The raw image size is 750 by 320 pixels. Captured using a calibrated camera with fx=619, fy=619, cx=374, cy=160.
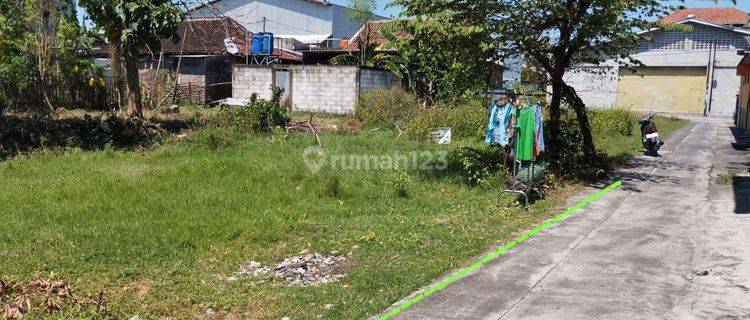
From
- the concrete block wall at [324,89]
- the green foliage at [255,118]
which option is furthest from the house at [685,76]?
the green foliage at [255,118]

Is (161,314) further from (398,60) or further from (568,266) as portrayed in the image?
(398,60)

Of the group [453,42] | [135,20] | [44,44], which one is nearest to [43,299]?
[453,42]

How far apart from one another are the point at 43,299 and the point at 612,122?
18.4m

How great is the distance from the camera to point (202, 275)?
6.16 metres

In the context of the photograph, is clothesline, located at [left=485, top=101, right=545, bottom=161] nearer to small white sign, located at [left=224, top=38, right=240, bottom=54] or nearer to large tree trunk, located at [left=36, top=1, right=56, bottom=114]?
large tree trunk, located at [left=36, top=1, right=56, bottom=114]

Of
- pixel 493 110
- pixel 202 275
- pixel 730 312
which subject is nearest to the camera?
pixel 730 312

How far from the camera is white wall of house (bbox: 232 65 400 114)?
22.7m

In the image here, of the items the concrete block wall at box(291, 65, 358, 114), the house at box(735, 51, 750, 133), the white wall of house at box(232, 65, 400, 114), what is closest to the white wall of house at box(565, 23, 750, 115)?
the house at box(735, 51, 750, 133)

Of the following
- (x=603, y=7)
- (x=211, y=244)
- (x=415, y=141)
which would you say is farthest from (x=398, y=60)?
(x=211, y=244)

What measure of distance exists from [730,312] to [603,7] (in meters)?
5.84

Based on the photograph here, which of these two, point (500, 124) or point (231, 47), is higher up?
point (231, 47)

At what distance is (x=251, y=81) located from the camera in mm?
24359

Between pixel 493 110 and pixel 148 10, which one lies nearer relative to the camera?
pixel 493 110

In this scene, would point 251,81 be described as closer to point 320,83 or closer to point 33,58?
point 320,83
